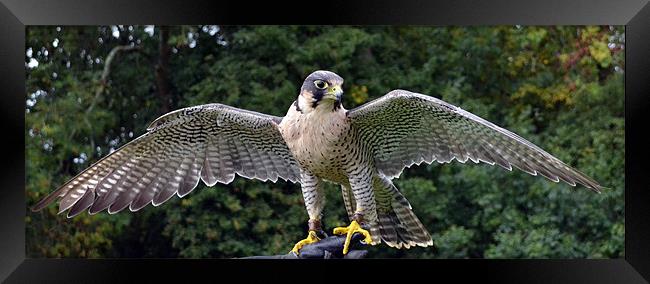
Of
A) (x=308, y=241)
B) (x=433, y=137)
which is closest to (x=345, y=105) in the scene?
(x=433, y=137)

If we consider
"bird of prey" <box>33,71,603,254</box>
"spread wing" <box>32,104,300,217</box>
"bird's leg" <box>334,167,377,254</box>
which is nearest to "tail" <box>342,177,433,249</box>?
"bird of prey" <box>33,71,603,254</box>

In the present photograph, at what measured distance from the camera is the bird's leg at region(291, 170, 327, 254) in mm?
4578

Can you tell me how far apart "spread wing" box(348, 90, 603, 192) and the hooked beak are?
10.9 inches

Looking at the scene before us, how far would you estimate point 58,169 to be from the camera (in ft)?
29.5

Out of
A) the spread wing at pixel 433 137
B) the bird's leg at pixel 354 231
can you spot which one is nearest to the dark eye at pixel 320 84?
the spread wing at pixel 433 137

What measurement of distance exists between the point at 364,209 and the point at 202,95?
437 centimetres

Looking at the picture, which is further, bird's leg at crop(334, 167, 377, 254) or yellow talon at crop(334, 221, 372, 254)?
bird's leg at crop(334, 167, 377, 254)

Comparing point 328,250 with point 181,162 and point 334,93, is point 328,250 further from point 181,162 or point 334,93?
point 181,162

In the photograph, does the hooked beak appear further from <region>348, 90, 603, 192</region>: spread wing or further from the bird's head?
<region>348, 90, 603, 192</region>: spread wing

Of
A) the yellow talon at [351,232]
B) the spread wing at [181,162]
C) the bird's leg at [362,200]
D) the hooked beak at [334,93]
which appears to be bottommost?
the yellow talon at [351,232]

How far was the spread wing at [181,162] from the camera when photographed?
16.0 feet

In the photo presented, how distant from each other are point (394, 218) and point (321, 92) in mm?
859

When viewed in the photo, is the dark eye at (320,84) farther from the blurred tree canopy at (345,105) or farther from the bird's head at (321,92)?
the blurred tree canopy at (345,105)
